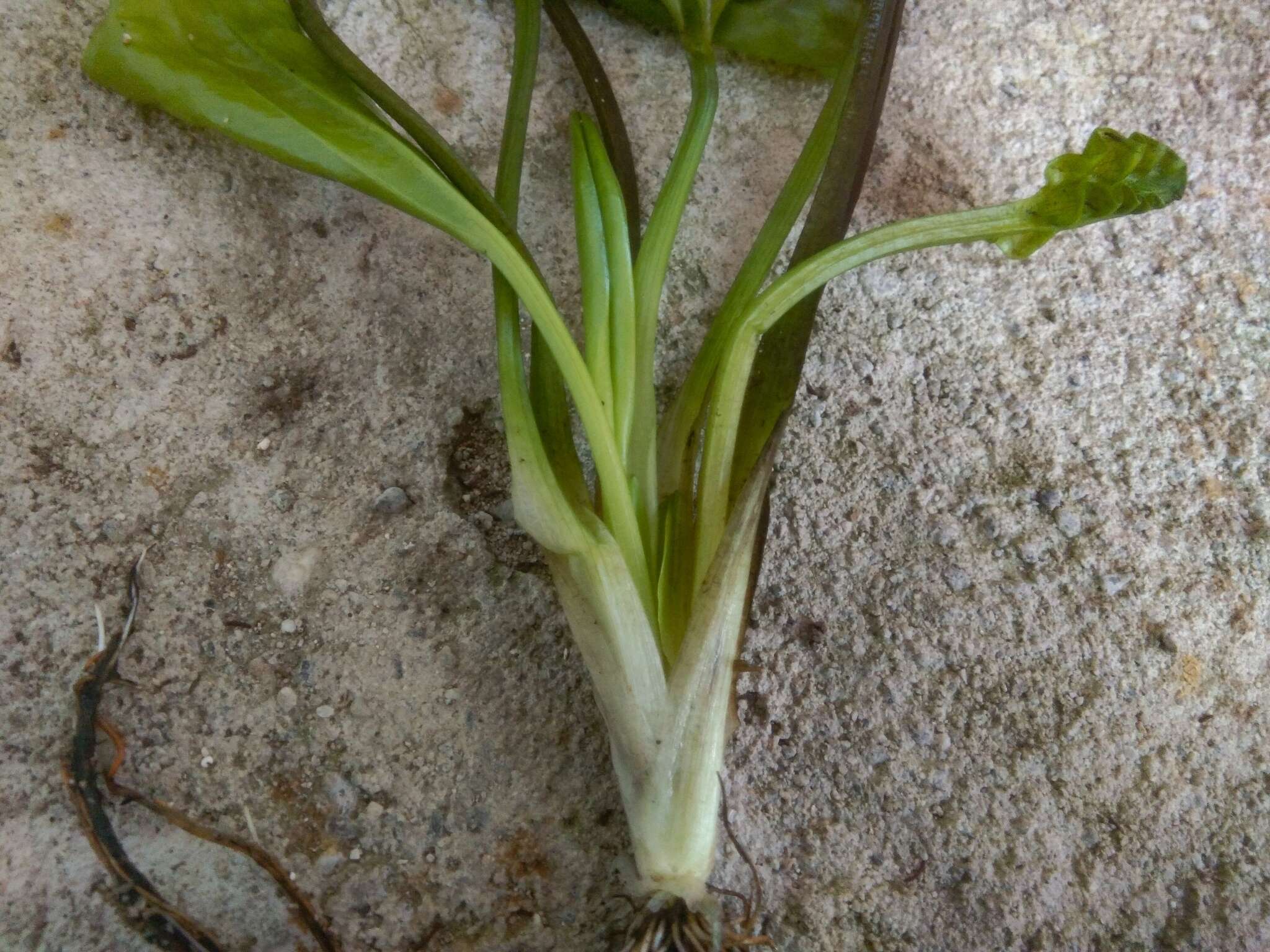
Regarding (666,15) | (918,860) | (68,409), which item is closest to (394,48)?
(666,15)

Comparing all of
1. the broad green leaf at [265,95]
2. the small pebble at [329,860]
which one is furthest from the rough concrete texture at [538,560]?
the broad green leaf at [265,95]

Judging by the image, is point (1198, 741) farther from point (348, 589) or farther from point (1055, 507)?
point (348, 589)

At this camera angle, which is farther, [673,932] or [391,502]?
[391,502]

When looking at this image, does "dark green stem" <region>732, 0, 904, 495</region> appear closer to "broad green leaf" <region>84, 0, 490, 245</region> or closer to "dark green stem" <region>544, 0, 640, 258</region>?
"dark green stem" <region>544, 0, 640, 258</region>

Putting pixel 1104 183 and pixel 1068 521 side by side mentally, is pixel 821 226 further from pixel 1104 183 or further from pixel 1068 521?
pixel 1068 521

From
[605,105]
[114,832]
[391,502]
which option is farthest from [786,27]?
[114,832]

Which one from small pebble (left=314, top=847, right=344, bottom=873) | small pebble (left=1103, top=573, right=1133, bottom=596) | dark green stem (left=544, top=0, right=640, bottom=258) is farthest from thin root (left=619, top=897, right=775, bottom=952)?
dark green stem (left=544, top=0, right=640, bottom=258)

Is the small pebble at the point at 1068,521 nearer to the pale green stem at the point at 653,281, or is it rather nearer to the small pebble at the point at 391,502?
the pale green stem at the point at 653,281
